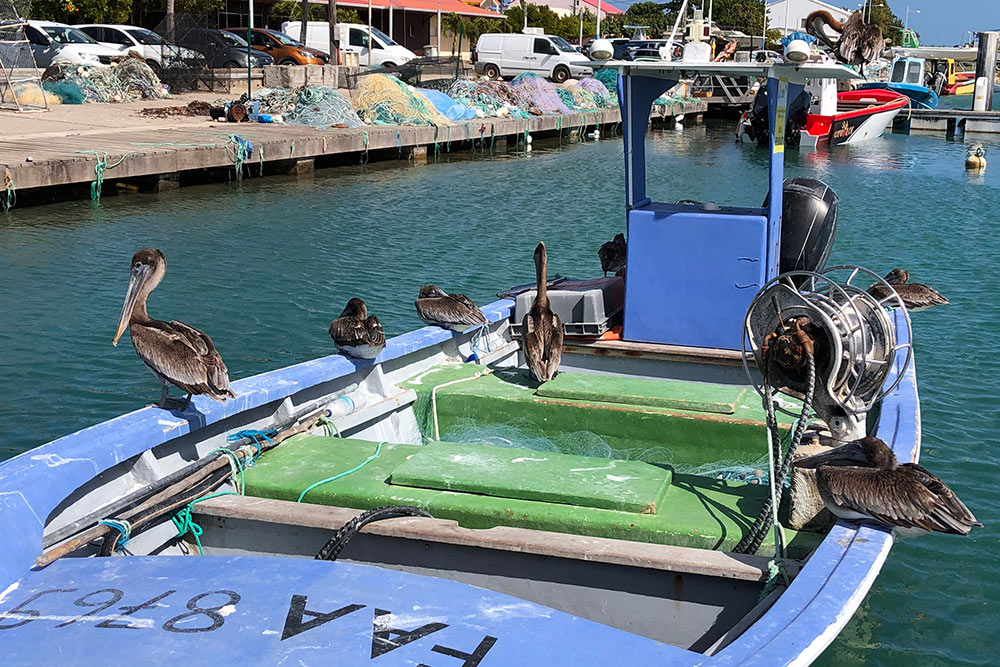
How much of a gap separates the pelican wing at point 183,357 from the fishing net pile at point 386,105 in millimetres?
23785

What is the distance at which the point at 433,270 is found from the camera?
16047 millimetres

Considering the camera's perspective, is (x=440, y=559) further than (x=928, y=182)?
No

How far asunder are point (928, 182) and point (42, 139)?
21871 mm

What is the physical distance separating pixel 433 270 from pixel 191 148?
8117 mm

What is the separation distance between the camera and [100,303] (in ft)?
43.8

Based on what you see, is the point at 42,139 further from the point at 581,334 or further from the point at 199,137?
the point at 581,334

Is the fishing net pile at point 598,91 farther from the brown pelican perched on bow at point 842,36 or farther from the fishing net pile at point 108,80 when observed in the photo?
the brown pelican perched on bow at point 842,36

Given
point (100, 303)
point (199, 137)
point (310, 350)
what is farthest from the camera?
point (199, 137)

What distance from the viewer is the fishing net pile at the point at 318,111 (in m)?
27.2

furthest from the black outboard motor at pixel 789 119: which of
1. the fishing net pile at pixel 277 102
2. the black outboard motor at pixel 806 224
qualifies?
the black outboard motor at pixel 806 224

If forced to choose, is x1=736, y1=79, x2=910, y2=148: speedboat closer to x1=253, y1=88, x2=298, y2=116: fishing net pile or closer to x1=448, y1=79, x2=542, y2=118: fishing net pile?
x1=448, y1=79, x2=542, y2=118: fishing net pile

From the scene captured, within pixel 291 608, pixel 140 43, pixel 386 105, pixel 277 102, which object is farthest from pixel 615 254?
pixel 140 43

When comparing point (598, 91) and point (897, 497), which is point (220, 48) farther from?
point (897, 497)

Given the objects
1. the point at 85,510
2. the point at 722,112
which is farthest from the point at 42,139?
the point at 722,112
